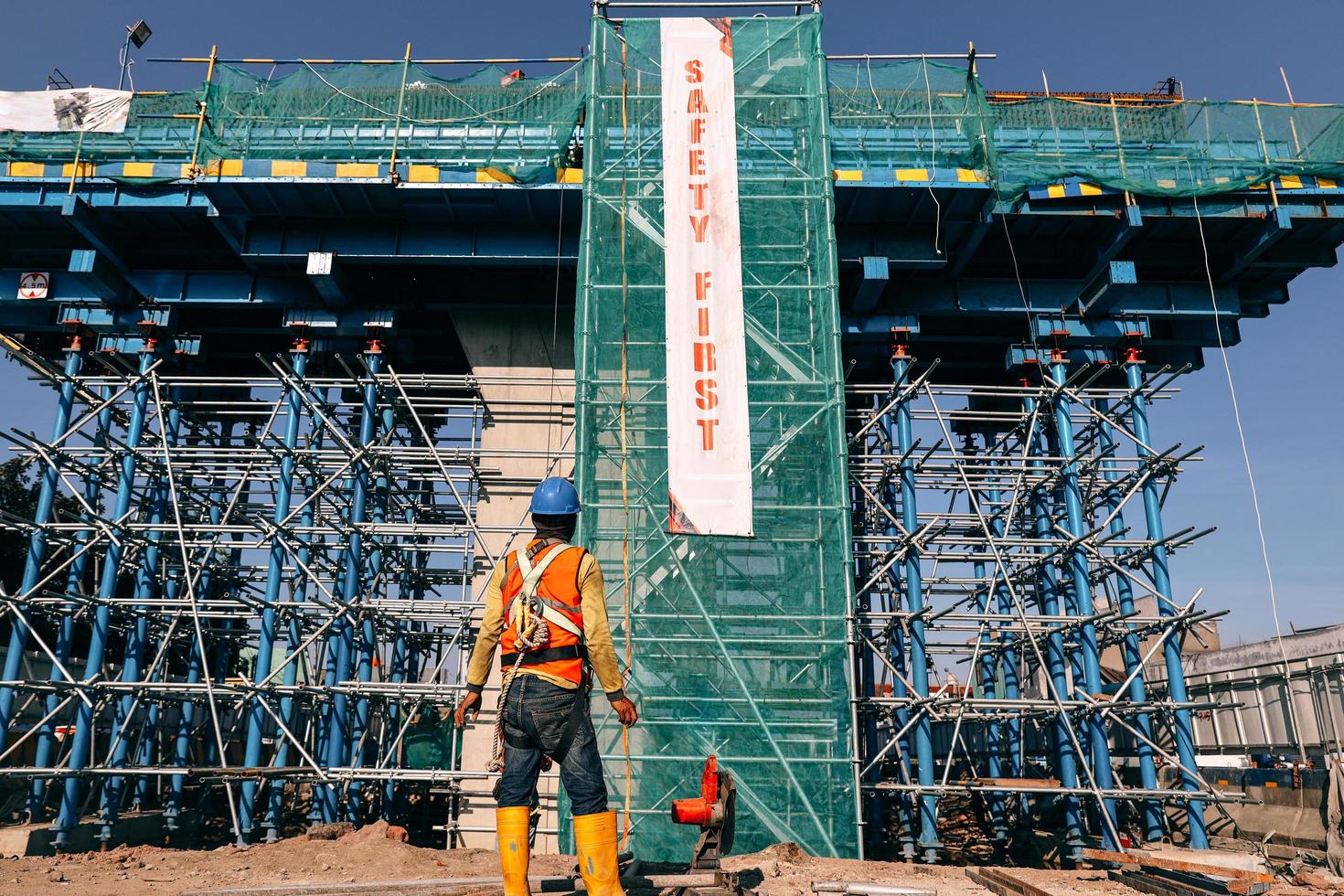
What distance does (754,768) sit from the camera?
11820mm

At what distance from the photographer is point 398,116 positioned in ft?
52.7

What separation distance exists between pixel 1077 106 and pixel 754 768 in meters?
12.6

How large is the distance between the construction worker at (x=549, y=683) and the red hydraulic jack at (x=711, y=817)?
1.31 metres

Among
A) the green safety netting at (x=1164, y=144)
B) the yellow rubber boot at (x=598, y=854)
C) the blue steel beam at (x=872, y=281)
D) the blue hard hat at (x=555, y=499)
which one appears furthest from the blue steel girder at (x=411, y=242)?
the yellow rubber boot at (x=598, y=854)

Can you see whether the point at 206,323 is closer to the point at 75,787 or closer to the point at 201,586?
the point at 201,586

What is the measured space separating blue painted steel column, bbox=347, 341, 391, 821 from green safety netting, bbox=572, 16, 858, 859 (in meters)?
4.39

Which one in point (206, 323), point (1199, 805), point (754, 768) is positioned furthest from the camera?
point (206, 323)

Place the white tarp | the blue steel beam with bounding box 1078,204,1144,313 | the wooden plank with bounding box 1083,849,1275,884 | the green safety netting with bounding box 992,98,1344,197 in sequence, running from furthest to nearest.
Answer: the white tarp, the blue steel beam with bounding box 1078,204,1144,313, the green safety netting with bounding box 992,98,1344,197, the wooden plank with bounding box 1083,849,1275,884

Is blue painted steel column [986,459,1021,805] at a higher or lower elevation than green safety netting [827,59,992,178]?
lower

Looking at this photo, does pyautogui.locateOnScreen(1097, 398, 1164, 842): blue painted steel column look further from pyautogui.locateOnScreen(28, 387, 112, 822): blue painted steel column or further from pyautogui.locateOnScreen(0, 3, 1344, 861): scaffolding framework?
pyautogui.locateOnScreen(28, 387, 112, 822): blue painted steel column

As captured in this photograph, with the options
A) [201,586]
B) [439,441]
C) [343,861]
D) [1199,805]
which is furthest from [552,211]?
[1199,805]

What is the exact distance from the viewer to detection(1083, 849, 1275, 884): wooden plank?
872 centimetres

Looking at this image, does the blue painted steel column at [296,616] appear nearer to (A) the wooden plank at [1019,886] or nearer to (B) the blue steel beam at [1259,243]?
(A) the wooden plank at [1019,886]

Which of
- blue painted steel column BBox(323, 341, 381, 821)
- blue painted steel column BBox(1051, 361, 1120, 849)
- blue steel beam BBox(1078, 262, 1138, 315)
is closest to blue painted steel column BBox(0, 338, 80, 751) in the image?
blue painted steel column BBox(323, 341, 381, 821)
